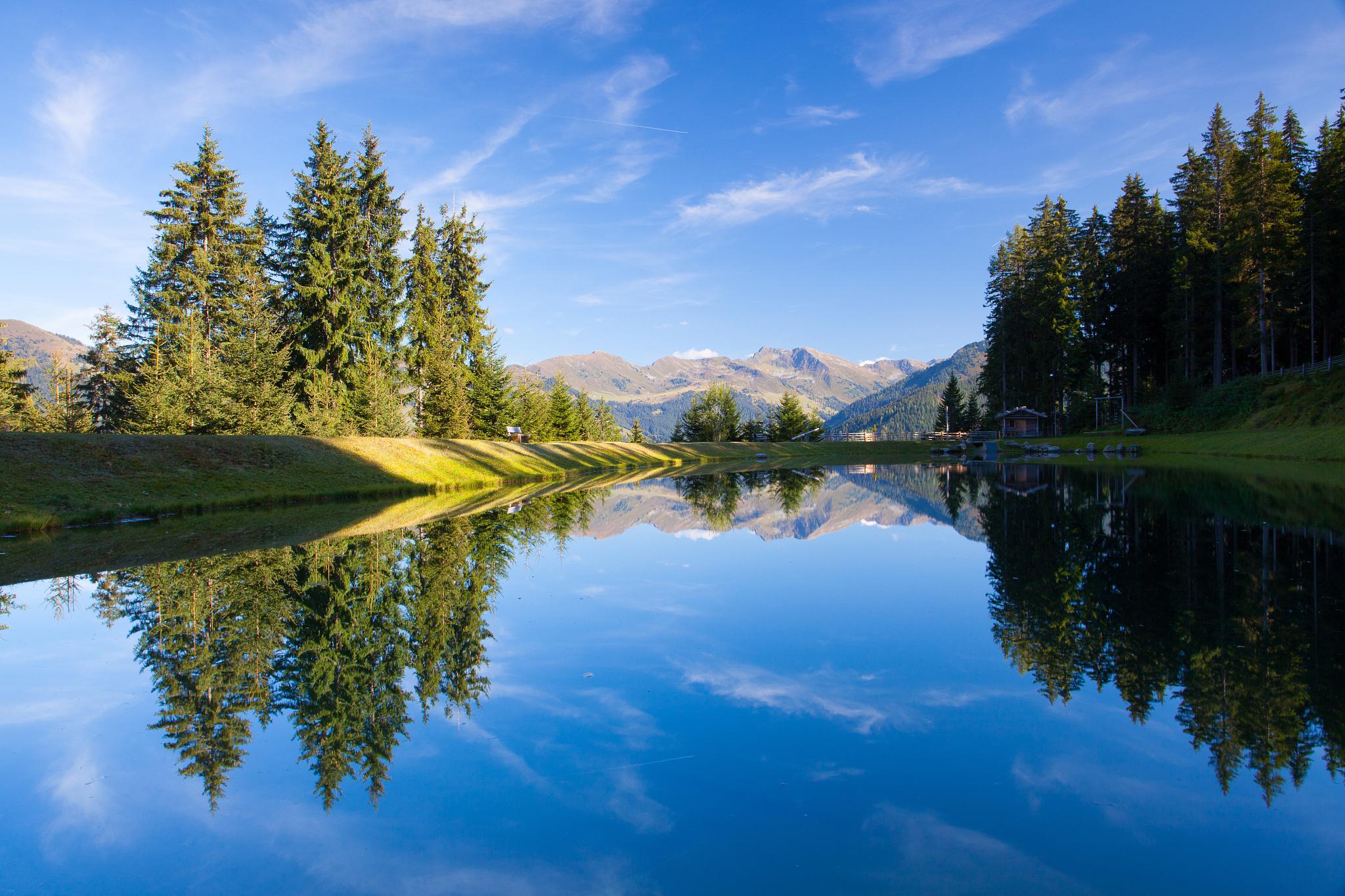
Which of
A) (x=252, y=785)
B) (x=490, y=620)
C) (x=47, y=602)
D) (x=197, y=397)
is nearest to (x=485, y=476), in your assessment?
(x=197, y=397)

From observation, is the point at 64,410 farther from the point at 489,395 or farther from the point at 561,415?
the point at 561,415

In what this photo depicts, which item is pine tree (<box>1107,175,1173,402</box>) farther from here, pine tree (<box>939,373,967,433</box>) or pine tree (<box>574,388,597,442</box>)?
pine tree (<box>574,388,597,442</box>)

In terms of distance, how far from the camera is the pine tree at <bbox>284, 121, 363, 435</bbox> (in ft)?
124

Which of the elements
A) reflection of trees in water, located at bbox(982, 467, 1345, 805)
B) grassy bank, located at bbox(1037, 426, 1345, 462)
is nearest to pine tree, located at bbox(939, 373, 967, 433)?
grassy bank, located at bbox(1037, 426, 1345, 462)

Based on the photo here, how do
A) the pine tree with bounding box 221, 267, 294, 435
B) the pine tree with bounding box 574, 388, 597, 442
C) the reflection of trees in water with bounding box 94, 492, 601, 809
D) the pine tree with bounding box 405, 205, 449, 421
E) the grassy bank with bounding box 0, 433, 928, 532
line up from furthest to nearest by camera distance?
the pine tree with bounding box 574, 388, 597, 442 < the pine tree with bounding box 405, 205, 449, 421 < the pine tree with bounding box 221, 267, 294, 435 < the grassy bank with bounding box 0, 433, 928, 532 < the reflection of trees in water with bounding box 94, 492, 601, 809

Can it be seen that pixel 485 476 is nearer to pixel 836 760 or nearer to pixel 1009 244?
pixel 836 760

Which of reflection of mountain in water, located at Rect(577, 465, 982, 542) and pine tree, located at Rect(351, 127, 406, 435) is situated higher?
pine tree, located at Rect(351, 127, 406, 435)

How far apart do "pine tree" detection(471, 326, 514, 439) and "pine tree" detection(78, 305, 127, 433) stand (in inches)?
736

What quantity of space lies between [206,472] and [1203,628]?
25748 millimetres

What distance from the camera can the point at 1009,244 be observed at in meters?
78.1

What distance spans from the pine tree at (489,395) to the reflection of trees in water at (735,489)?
15553mm

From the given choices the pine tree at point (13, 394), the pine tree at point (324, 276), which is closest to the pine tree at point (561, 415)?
the pine tree at point (324, 276)

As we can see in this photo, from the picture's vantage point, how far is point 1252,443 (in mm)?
39781

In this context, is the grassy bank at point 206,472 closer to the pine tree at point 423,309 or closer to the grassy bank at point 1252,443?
the pine tree at point 423,309
